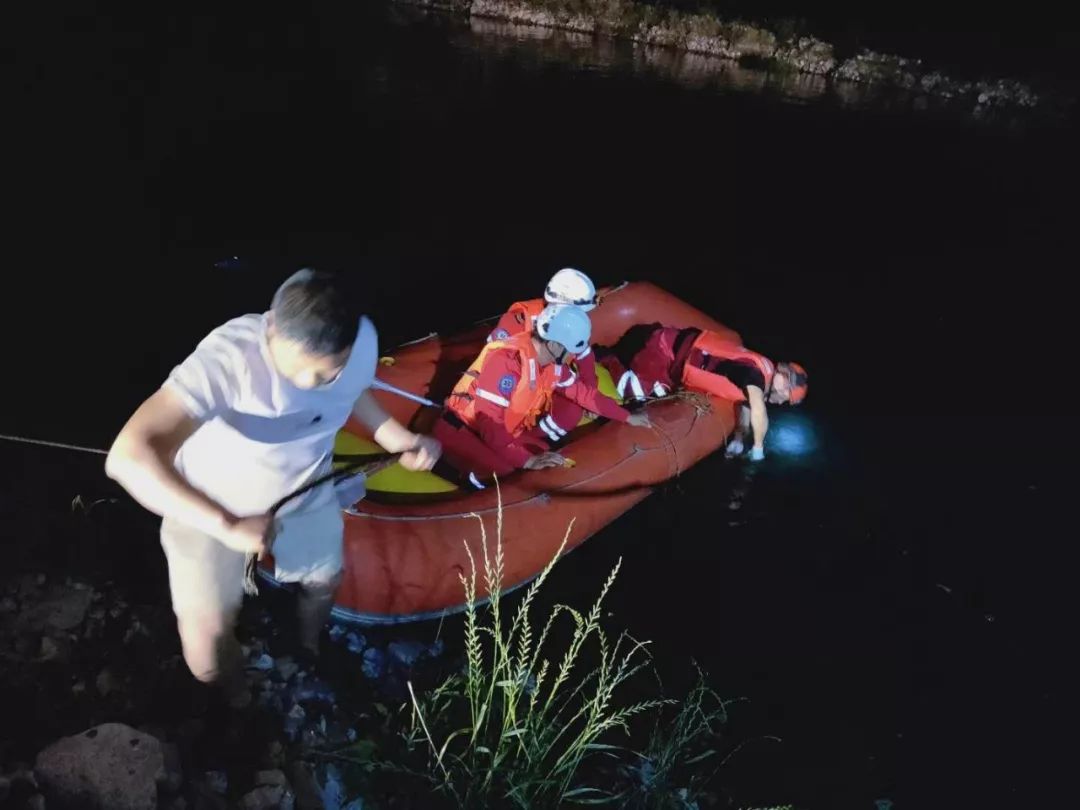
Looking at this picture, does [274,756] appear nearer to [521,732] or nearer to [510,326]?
[521,732]

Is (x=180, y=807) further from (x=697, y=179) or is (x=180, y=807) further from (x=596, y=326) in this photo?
(x=697, y=179)

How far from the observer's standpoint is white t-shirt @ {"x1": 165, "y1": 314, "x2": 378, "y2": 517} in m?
1.83

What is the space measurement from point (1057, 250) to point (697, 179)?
17.9ft

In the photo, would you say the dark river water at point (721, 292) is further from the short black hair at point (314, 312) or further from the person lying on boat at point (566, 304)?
the person lying on boat at point (566, 304)

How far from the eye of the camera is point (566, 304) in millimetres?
4562

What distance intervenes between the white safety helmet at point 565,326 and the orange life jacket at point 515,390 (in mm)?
132

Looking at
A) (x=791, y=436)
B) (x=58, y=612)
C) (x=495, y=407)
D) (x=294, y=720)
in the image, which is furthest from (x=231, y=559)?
(x=791, y=436)

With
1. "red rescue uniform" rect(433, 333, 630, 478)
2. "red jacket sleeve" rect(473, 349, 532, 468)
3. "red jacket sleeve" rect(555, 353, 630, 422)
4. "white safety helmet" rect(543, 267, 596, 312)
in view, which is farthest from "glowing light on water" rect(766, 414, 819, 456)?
"red jacket sleeve" rect(473, 349, 532, 468)

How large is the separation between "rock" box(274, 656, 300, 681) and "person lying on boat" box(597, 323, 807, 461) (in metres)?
3.11

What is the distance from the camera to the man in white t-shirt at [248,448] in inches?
68.4

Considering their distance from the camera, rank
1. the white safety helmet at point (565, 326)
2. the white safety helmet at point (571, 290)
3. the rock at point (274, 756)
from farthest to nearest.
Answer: the white safety helmet at point (571, 290) → the white safety helmet at point (565, 326) → the rock at point (274, 756)

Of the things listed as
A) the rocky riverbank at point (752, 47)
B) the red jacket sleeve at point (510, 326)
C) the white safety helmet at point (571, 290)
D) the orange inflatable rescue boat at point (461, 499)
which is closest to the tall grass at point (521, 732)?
the orange inflatable rescue boat at point (461, 499)

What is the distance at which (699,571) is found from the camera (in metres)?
4.79

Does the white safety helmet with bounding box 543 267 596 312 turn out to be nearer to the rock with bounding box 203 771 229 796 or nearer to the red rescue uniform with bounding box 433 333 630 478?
the red rescue uniform with bounding box 433 333 630 478
